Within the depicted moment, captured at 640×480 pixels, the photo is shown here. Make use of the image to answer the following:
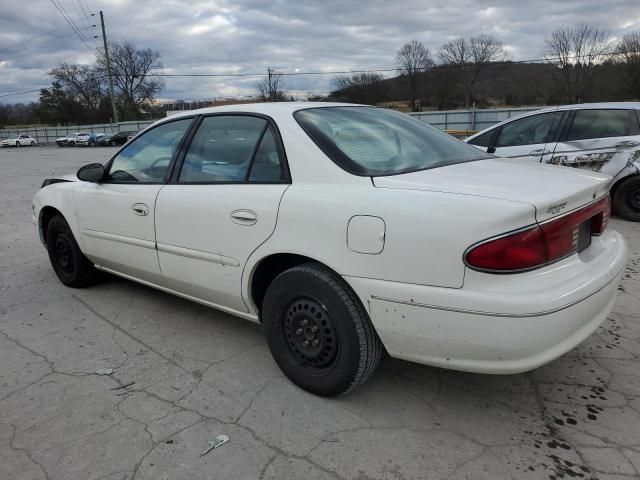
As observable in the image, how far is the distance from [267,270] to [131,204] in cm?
129

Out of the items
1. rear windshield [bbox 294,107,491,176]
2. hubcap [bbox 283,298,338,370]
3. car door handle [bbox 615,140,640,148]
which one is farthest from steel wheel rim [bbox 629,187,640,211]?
hubcap [bbox 283,298,338,370]

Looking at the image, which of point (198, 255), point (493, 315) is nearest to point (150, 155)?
point (198, 255)

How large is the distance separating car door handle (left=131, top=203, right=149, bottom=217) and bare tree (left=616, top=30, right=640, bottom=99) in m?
45.9

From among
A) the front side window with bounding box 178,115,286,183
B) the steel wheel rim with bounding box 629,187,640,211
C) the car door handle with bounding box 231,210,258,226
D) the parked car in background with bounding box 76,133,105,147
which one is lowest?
the steel wheel rim with bounding box 629,187,640,211

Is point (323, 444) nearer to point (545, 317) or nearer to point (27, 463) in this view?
point (545, 317)

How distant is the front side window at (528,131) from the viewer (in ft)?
22.2

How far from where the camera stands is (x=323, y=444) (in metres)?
2.33

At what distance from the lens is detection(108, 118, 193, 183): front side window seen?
346cm

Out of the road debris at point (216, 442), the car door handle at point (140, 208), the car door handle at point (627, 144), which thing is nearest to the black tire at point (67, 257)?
the car door handle at point (140, 208)

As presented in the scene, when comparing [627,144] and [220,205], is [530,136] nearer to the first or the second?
[627,144]

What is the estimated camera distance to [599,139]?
252 inches

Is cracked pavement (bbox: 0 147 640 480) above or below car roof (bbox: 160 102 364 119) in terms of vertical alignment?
below

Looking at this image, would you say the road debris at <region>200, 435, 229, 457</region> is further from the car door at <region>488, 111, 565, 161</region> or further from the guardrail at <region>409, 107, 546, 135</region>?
the guardrail at <region>409, 107, 546, 135</region>

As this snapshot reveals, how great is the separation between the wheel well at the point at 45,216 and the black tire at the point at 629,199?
21.8 feet
